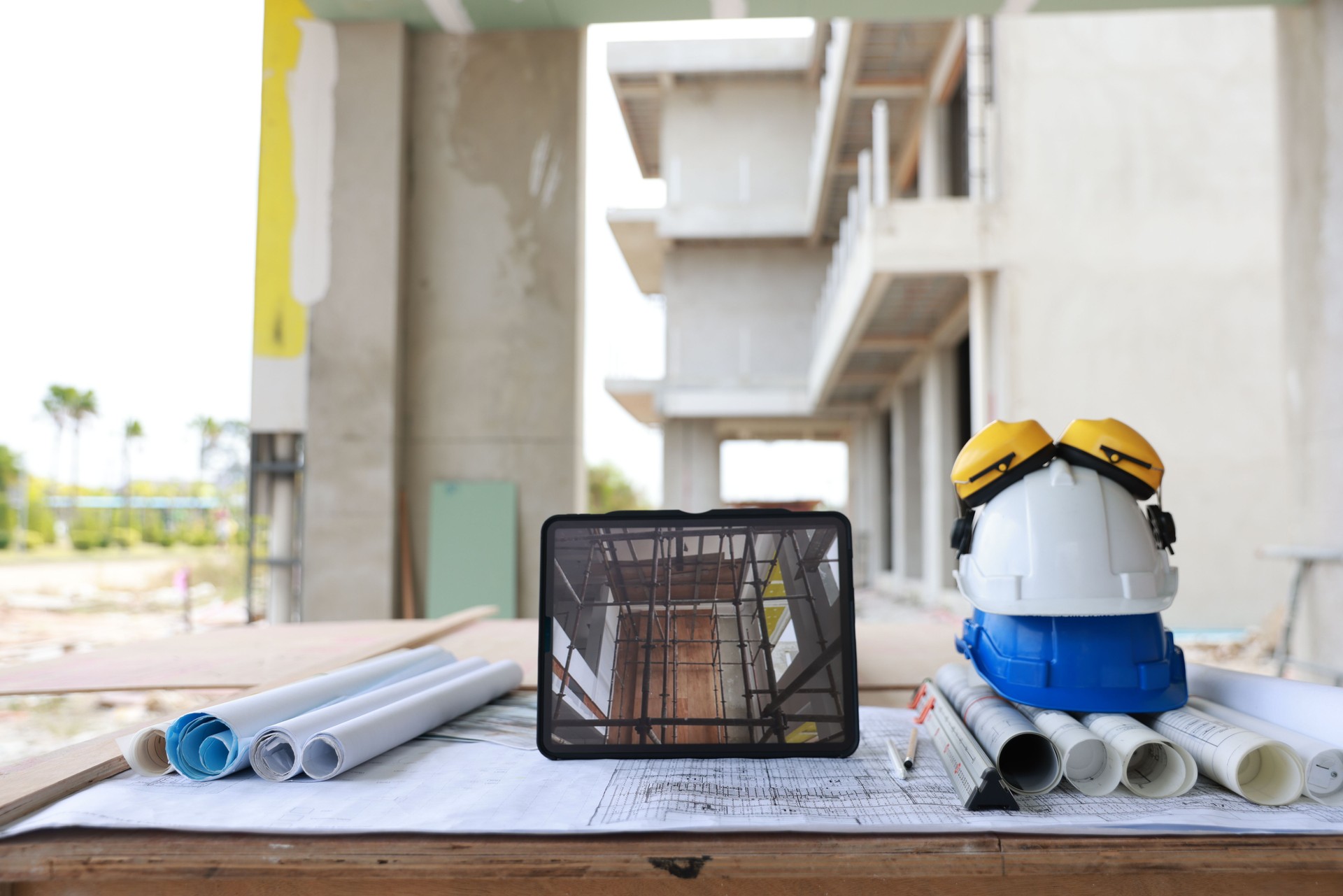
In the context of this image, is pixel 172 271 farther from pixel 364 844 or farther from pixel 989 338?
pixel 364 844

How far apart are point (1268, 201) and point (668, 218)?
1136 centimetres

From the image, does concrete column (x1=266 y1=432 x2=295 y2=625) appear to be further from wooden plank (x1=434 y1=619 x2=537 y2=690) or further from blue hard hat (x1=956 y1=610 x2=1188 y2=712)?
blue hard hat (x1=956 y1=610 x2=1188 y2=712)

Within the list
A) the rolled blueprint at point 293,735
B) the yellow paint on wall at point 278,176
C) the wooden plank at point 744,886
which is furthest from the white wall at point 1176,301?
the rolled blueprint at point 293,735

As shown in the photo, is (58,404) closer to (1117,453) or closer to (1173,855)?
(1117,453)

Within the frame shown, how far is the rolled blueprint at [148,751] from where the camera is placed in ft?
3.92

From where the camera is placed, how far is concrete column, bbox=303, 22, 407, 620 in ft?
21.5

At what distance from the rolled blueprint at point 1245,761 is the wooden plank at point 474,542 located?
5.77 metres

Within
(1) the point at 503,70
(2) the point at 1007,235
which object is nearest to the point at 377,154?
(1) the point at 503,70

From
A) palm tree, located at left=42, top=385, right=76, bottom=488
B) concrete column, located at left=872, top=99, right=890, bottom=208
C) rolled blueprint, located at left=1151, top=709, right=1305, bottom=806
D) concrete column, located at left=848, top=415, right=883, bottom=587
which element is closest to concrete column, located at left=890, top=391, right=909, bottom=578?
concrete column, located at left=848, top=415, right=883, bottom=587

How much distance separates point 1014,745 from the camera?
4.00 ft

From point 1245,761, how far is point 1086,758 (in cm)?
21

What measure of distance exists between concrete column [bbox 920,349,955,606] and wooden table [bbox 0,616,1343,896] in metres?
11.0

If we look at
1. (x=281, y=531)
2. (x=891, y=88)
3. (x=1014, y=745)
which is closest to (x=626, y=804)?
(x=1014, y=745)

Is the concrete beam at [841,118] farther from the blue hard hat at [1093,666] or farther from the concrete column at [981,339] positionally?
the blue hard hat at [1093,666]
